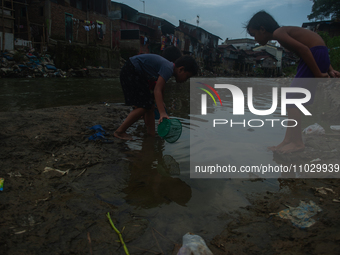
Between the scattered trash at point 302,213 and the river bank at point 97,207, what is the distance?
0.11 ft

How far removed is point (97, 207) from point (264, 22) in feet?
7.62

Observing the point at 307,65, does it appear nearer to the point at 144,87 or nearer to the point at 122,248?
the point at 144,87

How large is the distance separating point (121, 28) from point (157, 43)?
465cm

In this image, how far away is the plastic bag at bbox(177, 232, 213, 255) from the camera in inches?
42.1

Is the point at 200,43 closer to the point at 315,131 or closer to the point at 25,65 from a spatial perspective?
the point at 25,65

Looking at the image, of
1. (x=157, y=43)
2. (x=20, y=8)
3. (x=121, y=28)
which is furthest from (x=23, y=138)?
(x=157, y=43)

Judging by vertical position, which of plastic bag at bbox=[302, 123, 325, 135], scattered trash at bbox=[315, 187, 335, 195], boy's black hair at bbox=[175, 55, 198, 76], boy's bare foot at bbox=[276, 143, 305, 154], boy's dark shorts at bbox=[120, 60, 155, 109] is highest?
boy's black hair at bbox=[175, 55, 198, 76]

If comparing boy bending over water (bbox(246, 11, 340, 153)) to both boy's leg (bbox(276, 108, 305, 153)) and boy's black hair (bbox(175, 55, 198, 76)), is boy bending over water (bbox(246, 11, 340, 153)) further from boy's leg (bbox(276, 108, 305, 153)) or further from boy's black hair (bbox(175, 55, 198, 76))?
boy's black hair (bbox(175, 55, 198, 76))

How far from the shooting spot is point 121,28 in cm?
2528

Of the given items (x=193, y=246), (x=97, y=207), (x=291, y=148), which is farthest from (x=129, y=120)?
(x=193, y=246)

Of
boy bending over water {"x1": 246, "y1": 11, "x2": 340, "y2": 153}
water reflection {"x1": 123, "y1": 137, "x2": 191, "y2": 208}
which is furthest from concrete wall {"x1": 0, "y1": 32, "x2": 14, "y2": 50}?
boy bending over water {"x1": 246, "y1": 11, "x2": 340, "y2": 153}

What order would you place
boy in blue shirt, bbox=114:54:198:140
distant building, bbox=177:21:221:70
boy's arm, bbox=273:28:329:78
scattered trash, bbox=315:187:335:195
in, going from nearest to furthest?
scattered trash, bbox=315:187:335:195 → boy's arm, bbox=273:28:329:78 → boy in blue shirt, bbox=114:54:198:140 → distant building, bbox=177:21:221:70

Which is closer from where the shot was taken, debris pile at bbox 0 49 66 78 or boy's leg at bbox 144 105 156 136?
boy's leg at bbox 144 105 156 136

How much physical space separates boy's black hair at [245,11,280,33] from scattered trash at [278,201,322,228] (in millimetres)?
1755
